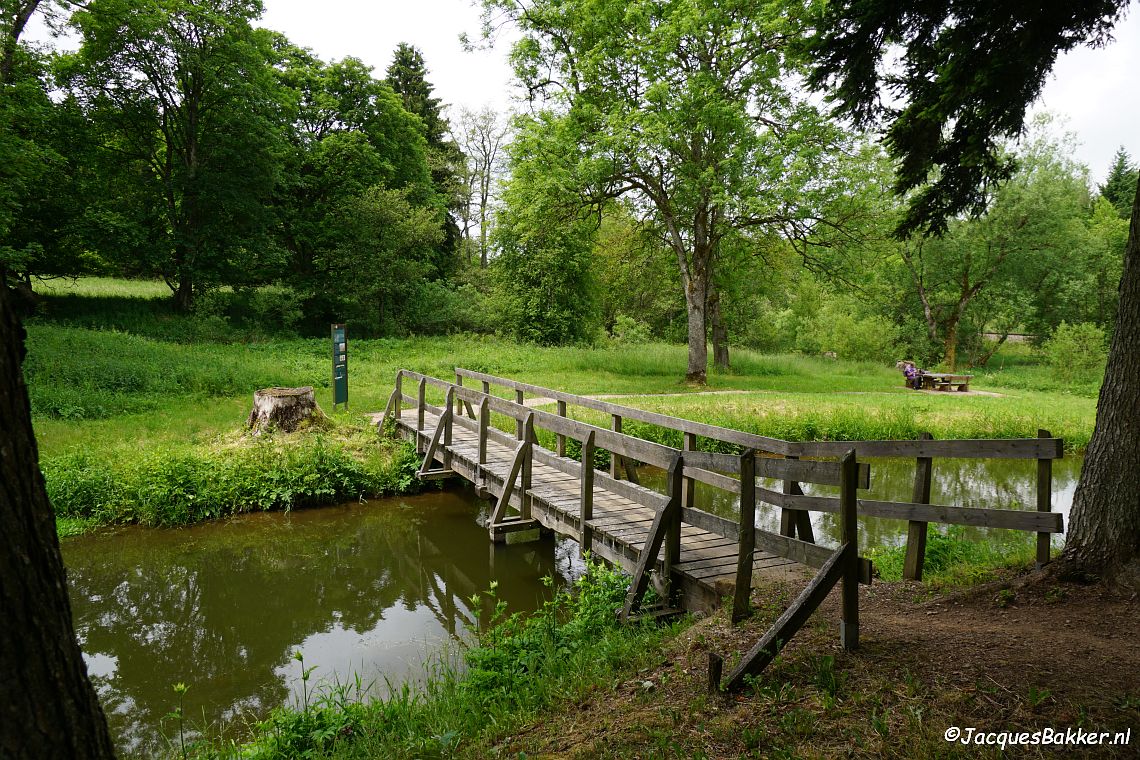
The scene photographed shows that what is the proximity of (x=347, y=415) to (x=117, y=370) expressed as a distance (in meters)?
5.98

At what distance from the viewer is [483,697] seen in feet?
14.0

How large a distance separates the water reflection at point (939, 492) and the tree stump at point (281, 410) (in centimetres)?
659

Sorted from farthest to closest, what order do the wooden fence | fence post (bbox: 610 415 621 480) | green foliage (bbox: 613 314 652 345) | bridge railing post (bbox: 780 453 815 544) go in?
1. green foliage (bbox: 613 314 652 345)
2. fence post (bbox: 610 415 621 480)
3. bridge railing post (bbox: 780 453 815 544)
4. the wooden fence

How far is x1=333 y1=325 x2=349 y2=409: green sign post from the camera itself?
13.8m

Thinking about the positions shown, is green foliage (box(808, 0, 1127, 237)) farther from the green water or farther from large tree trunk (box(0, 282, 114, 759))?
large tree trunk (box(0, 282, 114, 759))

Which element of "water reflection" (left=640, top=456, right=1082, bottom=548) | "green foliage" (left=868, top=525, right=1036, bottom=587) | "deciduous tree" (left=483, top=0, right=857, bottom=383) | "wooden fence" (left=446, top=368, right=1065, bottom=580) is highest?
"deciduous tree" (left=483, top=0, right=857, bottom=383)

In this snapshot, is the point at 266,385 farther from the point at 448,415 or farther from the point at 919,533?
the point at 919,533

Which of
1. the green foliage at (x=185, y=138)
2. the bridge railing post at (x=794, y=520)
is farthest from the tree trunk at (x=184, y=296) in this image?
the bridge railing post at (x=794, y=520)

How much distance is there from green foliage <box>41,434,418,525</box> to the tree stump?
451 millimetres

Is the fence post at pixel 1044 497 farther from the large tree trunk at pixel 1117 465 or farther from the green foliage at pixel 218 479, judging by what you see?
the green foliage at pixel 218 479

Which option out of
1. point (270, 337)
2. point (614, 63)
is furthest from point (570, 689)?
point (270, 337)

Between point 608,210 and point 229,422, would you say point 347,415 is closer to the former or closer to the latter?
point 229,422

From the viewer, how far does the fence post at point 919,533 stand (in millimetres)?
5202

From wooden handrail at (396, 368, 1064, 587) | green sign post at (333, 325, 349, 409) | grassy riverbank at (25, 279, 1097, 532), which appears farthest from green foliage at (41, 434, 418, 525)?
wooden handrail at (396, 368, 1064, 587)
